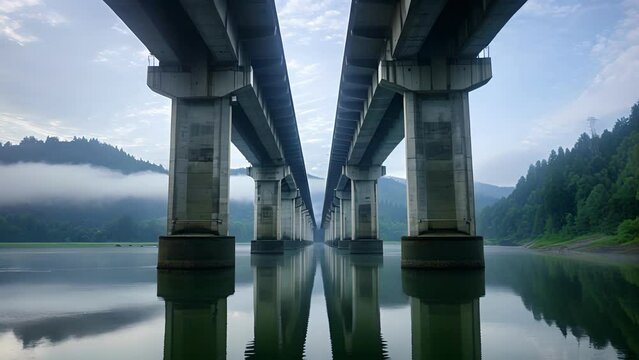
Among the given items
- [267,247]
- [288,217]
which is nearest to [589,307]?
[267,247]

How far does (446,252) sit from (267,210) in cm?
3497

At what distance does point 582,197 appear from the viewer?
95.2 m

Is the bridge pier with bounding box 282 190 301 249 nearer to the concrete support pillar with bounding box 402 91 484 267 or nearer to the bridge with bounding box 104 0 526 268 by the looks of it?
the bridge with bounding box 104 0 526 268

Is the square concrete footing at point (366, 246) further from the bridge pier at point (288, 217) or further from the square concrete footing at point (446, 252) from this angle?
the square concrete footing at point (446, 252)

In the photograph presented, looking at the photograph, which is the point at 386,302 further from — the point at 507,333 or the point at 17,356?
the point at 17,356

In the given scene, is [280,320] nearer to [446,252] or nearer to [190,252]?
[446,252]

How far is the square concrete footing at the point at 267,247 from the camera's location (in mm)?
52625

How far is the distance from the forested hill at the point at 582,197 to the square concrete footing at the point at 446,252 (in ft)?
134

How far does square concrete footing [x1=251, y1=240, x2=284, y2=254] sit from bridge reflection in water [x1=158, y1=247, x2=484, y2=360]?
111 ft

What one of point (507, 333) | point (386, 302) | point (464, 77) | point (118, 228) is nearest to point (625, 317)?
point (507, 333)

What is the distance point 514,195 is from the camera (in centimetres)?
16162

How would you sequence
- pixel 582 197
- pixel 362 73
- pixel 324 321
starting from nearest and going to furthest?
pixel 324 321 < pixel 362 73 < pixel 582 197

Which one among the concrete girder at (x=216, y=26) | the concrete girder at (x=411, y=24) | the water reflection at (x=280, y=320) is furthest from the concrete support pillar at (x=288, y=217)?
the water reflection at (x=280, y=320)

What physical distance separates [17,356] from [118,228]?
7046 inches
